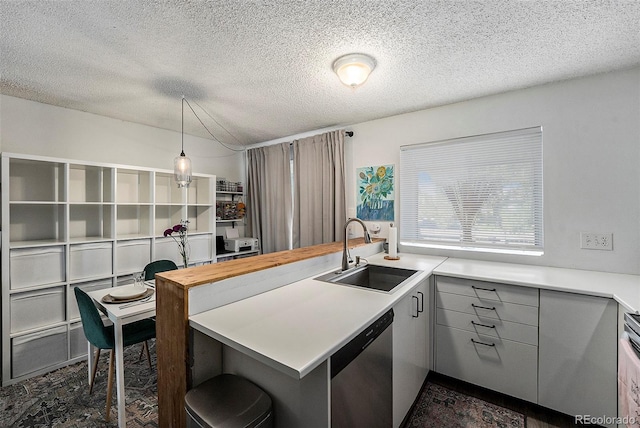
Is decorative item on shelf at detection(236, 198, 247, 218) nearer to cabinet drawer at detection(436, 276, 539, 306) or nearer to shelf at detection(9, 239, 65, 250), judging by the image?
A: shelf at detection(9, 239, 65, 250)

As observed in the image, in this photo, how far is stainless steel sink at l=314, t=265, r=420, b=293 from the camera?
Result: 197 cm

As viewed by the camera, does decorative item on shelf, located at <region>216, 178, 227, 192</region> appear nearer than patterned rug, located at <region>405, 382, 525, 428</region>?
No

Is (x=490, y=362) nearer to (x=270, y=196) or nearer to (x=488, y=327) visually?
(x=488, y=327)

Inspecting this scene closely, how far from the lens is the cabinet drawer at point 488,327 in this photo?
1.75m

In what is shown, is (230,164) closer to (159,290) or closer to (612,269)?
(159,290)

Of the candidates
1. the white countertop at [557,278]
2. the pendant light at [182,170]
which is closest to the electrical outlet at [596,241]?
the white countertop at [557,278]

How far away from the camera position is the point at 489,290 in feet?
6.10

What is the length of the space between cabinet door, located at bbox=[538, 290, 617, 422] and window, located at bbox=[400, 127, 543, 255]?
72 cm

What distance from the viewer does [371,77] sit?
2072mm

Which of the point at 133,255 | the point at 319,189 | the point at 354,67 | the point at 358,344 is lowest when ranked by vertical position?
the point at 358,344

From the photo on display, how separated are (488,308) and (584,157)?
1.40 m

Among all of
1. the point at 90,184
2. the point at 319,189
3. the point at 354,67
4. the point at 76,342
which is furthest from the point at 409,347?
the point at 90,184

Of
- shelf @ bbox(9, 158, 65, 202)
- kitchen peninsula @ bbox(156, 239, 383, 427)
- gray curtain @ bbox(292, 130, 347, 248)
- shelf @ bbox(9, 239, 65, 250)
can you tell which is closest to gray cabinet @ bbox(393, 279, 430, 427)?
kitchen peninsula @ bbox(156, 239, 383, 427)

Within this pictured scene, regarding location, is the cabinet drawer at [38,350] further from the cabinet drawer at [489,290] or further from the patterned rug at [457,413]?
the cabinet drawer at [489,290]
